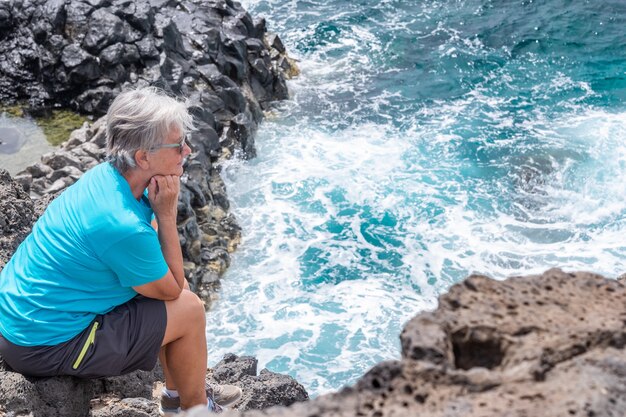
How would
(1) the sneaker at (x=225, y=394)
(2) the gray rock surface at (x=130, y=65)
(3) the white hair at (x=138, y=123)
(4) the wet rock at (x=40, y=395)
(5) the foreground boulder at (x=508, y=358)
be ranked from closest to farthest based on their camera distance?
(5) the foreground boulder at (x=508, y=358) < (3) the white hair at (x=138, y=123) < (4) the wet rock at (x=40, y=395) < (1) the sneaker at (x=225, y=394) < (2) the gray rock surface at (x=130, y=65)

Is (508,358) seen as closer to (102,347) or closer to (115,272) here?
(115,272)

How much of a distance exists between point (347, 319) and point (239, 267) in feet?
6.67

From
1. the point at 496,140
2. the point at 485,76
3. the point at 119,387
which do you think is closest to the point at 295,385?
the point at 119,387

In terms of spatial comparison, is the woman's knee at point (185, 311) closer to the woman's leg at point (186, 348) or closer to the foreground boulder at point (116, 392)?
the woman's leg at point (186, 348)

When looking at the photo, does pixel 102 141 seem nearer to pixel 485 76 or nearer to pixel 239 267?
pixel 239 267

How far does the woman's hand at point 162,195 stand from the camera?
466 cm

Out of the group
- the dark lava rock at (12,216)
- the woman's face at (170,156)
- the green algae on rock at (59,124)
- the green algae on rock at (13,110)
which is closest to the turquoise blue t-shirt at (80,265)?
the woman's face at (170,156)

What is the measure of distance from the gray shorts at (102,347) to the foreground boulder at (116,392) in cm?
12

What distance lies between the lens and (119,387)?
18.6 ft

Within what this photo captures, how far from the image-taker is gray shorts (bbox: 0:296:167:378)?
4.55 metres

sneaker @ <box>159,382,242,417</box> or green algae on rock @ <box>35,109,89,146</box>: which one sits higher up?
sneaker @ <box>159,382,242,417</box>

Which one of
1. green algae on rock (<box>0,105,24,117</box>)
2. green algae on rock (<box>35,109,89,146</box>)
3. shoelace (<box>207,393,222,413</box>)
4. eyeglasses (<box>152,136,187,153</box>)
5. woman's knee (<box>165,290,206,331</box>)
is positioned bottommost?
green algae on rock (<box>0,105,24,117</box>)

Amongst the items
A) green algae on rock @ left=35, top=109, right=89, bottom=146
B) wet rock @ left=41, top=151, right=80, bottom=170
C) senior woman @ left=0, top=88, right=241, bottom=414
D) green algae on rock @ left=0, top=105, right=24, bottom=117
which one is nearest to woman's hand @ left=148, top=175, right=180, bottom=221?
senior woman @ left=0, top=88, right=241, bottom=414

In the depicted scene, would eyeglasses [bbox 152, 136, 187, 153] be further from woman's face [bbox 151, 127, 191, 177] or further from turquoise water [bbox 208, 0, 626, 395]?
turquoise water [bbox 208, 0, 626, 395]
